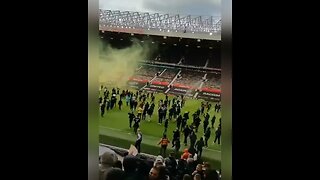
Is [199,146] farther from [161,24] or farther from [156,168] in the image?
[161,24]

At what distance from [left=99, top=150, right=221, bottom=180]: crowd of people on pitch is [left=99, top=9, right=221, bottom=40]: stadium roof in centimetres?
56

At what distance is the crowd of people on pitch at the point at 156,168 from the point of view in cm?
204

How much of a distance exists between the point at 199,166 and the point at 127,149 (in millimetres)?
353

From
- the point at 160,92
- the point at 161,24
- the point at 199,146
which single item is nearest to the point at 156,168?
the point at 199,146

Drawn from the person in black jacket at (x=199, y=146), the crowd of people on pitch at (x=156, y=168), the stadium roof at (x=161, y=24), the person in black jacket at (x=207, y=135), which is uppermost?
the stadium roof at (x=161, y=24)

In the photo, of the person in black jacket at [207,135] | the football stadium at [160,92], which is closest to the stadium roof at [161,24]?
the football stadium at [160,92]

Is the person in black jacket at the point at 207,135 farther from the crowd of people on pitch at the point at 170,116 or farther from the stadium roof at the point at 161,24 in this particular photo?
the stadium roof at the point at 161,24

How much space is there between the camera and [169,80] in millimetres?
2111

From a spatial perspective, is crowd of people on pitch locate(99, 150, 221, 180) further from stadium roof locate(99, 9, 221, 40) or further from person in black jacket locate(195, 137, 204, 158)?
stadium roof locate(99, 9, 221, 40)

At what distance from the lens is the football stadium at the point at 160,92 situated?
6.69 ft

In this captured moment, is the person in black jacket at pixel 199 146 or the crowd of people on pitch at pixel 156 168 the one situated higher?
the person in black jacket at pixel 199 146

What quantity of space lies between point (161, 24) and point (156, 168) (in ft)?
2.24
